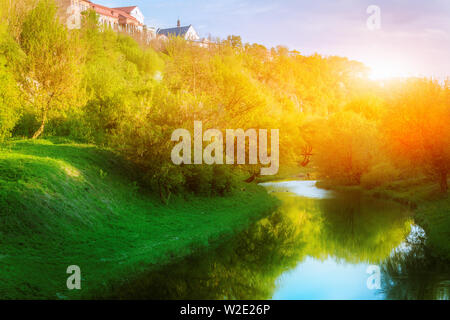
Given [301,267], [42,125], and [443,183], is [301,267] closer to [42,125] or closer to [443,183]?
[42,125]

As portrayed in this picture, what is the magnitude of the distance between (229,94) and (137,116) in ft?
50.1

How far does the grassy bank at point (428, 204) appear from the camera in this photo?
21297 mm

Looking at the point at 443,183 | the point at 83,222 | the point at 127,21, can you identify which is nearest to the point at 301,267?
the point at 83,222

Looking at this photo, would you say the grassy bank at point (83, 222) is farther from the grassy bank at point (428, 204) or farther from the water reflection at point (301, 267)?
the grassy bank at point (428, 204)

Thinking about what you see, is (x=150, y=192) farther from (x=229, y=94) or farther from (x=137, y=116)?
(x=229, y=94)

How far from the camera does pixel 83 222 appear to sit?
730 inches

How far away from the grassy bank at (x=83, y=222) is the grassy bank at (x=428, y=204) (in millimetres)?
11271

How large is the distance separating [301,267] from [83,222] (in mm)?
10200

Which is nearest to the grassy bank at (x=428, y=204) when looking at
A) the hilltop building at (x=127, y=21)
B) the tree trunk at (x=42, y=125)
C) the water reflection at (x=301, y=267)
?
the water reflection at (x=301, y=267)

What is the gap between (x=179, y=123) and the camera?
90.5ft

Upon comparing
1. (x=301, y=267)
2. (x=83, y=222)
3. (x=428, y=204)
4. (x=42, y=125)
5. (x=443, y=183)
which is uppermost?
(x=42, y=125)

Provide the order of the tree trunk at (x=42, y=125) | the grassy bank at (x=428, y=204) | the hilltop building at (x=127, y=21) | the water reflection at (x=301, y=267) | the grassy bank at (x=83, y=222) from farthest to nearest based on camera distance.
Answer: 1. the hilltop building at (x=127, y=21)
2. the tree trunk at (x=42, y=125)
3. the grassy bank at (x=428, y=204)
4. the water reflection at (x=301, y=267)
5. the grassy bank at (x=83, y=222)

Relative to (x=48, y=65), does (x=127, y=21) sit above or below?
above

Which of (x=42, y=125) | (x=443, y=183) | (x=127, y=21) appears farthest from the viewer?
(x=127, y=21)
